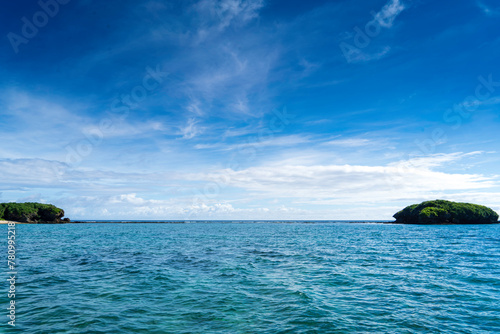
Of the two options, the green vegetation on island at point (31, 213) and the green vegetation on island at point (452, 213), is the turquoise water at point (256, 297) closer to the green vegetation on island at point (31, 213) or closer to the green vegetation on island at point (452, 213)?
the green vegetation on island at point (452, 213)

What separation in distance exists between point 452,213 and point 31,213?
265 metres

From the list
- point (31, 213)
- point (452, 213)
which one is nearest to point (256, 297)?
point (452, 213)

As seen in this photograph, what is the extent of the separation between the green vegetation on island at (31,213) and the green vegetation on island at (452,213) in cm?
24286

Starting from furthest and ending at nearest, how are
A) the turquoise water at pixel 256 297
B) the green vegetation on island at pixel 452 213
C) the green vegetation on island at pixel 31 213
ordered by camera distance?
the green vegetation on island at pixel 452 213 → the green vegetation on island at pixel 31 213 → the turquoise water at pixel 256 297

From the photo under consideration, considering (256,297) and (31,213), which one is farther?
(31,213)

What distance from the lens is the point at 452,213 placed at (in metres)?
168

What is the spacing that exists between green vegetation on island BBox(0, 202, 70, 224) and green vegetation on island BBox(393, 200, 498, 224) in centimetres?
24286

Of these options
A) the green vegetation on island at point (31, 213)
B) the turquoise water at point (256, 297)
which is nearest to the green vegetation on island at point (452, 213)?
the turquoise water at point (256, 297)

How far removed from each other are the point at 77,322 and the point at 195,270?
543 inches

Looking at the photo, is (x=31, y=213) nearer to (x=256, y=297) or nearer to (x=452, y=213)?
(x=256, y=297)

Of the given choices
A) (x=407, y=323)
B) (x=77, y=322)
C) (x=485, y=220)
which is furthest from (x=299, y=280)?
(x=485, y=220)

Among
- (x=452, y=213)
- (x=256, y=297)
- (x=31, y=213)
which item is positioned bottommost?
(x=256, y=297)

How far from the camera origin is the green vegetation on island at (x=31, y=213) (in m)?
163

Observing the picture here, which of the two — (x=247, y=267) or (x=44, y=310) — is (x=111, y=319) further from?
(x=247, y=267)
